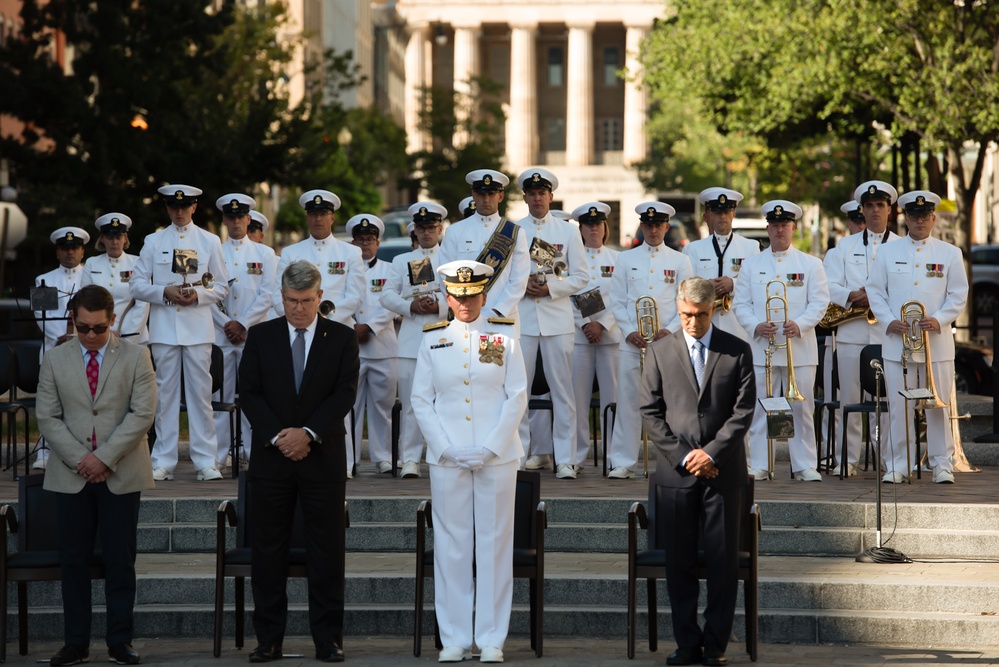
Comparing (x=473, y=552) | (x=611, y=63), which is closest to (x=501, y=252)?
(x=473, y=552)

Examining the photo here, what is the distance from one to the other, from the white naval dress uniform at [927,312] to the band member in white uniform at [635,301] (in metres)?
1.78

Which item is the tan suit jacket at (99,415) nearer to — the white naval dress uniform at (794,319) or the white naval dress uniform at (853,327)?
the white naval dress uniform at (794,319)

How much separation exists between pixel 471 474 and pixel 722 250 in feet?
18.8

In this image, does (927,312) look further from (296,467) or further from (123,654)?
(123,654)

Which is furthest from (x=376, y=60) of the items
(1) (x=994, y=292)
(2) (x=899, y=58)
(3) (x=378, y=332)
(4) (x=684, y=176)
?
(3) (x=378, y=332)

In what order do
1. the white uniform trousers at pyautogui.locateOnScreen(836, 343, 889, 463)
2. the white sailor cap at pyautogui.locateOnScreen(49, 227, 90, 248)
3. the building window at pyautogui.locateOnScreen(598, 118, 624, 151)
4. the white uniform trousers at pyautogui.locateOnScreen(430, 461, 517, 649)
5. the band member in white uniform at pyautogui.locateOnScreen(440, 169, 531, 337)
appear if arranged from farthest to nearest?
the building window at pyautogui.locateOnScreen(598, 118, 624, 151)
the white sailor cap at pyautogui.locateOnScreen(49, 227, 90, 248)
the white uniform trousers at pyautogui.locateOnScreen(836, 343, 889, 463)
the band member in white uniform at pyautogui.locateOnScreen(440, 169, 531, 337)
the white uniform trousers at pyautogui.locateOnScreen(430, 461, 517, 649)

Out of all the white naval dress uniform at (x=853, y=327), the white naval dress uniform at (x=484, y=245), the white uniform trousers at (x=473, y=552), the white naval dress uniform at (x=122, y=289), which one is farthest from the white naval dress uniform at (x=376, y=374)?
the white uniform trousers at (x=473, y=552)

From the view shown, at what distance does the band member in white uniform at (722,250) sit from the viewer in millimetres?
14945

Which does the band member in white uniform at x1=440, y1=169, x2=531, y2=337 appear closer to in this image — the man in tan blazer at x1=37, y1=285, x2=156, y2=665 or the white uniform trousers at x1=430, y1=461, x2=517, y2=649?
the white uniform trousers at x1=430, y1=461, x2=517, y2=649

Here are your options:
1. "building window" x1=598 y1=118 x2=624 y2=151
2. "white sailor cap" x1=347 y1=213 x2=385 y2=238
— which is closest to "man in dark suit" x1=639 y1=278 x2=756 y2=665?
"white sailor cap" x1=347 y1=213 x2=385 y2=238

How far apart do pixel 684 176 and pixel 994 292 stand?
3601 cm

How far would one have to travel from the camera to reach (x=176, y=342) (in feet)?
48.1

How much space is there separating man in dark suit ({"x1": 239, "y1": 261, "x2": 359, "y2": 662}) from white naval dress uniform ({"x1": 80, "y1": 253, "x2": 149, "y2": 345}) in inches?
224

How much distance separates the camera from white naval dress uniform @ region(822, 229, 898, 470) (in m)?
15.0
